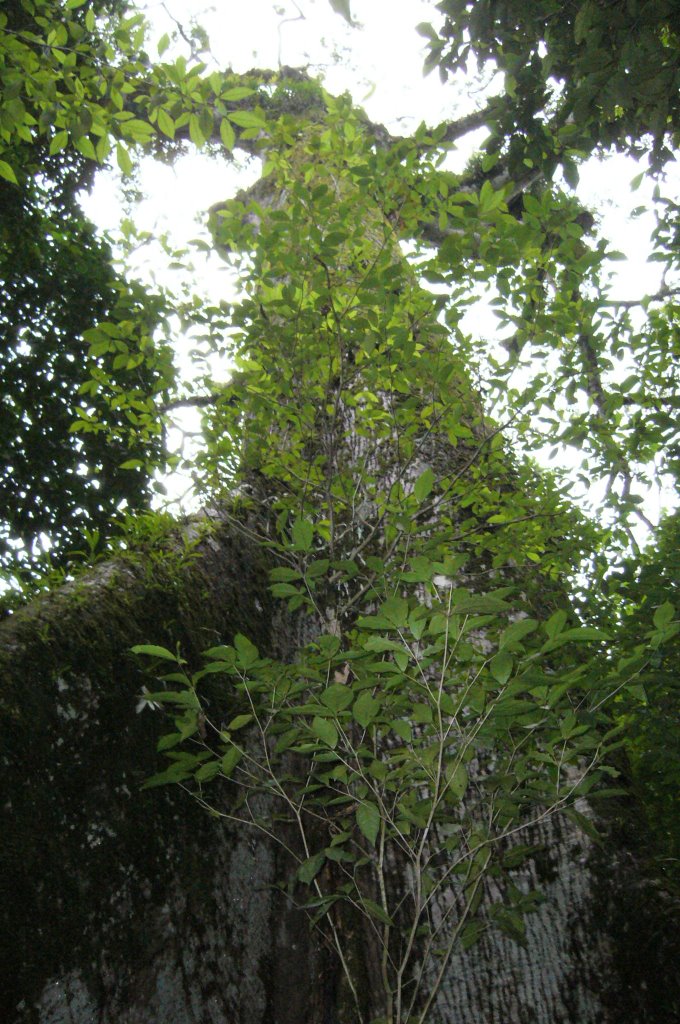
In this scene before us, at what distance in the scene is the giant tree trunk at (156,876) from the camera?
184 cm

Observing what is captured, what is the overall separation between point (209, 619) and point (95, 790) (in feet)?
2.80

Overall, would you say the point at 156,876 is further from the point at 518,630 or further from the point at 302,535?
the point at 518,630

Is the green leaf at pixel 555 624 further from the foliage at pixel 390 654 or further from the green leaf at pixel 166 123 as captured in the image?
the green leaf at pixel 166 123

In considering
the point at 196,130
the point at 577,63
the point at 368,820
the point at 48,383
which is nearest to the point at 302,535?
the point at 368,820

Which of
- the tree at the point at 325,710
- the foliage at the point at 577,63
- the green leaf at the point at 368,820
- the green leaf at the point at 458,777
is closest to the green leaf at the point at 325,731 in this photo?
the tree at the point at 325,710

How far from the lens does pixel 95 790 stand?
2.04 meters

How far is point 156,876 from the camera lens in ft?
6.89

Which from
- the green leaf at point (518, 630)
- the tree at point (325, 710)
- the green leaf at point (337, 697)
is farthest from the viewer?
the tree at point (325, 710)

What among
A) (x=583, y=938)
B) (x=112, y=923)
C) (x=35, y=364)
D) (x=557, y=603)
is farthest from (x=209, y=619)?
(x=35, y=364)

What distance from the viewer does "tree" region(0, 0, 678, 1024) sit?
1.74 metres

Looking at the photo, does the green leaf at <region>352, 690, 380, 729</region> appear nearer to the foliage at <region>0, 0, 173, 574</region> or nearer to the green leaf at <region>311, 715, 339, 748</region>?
the green leaf at <region>311, 715, 339, 748</region>

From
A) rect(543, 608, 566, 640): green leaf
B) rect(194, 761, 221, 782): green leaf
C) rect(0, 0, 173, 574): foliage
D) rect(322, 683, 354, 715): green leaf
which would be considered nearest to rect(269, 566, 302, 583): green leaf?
rect(322, 683, 354, 715): green leaf

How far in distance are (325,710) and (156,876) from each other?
2.94 feet

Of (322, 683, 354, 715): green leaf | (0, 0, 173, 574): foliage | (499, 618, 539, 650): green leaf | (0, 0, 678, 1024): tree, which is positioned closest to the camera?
(499, 618, 539, 650): green leaf
